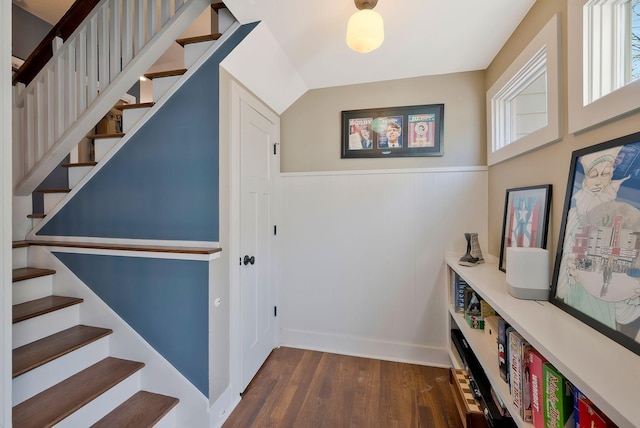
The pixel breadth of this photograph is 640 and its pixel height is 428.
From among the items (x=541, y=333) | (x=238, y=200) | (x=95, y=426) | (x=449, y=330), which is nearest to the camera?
(x=541, y=333)

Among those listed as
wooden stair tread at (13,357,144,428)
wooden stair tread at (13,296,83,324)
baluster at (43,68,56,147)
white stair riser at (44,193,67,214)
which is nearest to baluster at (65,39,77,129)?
baluster at (43,68,56,147)

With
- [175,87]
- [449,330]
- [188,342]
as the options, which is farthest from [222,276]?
[449,330]

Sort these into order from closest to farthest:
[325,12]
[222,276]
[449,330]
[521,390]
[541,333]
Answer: [541,333], [521,390], [325,12], [222,276], [449,330]

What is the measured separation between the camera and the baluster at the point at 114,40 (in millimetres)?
1754

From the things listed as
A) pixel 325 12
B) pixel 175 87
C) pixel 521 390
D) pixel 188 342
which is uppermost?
pixel 325 12

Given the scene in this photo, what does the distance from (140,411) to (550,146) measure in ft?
8.22

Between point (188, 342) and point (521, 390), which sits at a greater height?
point (521, 390)

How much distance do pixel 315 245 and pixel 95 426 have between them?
168cm

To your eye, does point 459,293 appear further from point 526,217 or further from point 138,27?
point 138,27

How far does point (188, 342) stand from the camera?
4.97 feet

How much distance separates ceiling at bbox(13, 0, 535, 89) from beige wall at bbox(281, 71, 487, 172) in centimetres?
9

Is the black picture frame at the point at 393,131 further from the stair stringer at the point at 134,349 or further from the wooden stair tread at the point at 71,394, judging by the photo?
the wooden stair tread at the point at 71,394

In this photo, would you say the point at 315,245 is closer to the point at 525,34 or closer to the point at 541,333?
the point at 541,333

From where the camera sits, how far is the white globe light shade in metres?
1.22
